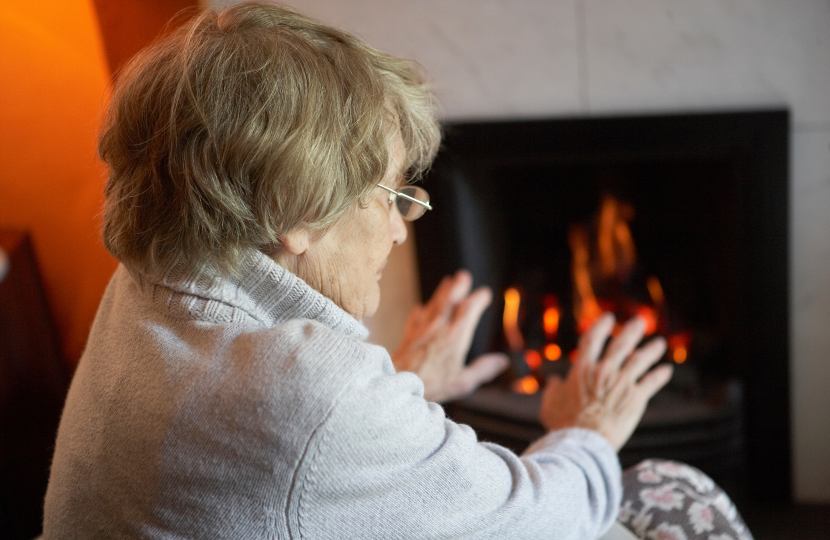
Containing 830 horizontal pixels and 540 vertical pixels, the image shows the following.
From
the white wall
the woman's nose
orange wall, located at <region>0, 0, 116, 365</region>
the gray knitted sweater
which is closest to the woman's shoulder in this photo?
the gray knitted sweater

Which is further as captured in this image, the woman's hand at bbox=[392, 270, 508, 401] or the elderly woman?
the woman's hand at bbox=[392, 270, 508, 401]

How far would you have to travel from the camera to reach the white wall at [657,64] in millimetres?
1388

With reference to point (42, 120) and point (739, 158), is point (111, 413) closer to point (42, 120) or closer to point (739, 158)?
point (42, 120)

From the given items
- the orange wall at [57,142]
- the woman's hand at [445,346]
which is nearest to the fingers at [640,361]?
the woman's hand at [445,346]

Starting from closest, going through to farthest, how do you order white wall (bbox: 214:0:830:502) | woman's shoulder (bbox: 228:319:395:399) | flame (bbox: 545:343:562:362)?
woman's shoulder (bbox: 228:319:395:399) < white wall (bbox: 214:0:830:502) < flame (bbox: 545:343:562:362)

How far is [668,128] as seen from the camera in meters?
1.46

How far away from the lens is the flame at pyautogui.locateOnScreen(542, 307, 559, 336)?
6.02 feet

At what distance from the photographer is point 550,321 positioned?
1.84 metres

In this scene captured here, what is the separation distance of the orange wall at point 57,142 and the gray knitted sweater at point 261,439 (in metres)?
0.49

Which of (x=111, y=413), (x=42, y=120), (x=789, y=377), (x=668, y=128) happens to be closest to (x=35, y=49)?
(x=42, y=120)

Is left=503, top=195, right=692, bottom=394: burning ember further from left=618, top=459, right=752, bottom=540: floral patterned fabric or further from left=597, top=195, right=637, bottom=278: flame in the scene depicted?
left=618, top=459, right=752, bottom=540: floral patterned fabric

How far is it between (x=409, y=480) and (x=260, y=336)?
0.63ft

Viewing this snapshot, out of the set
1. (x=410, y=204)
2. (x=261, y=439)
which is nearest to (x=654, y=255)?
(x=410, y=204)

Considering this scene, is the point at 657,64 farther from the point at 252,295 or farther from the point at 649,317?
the point at 252,295
